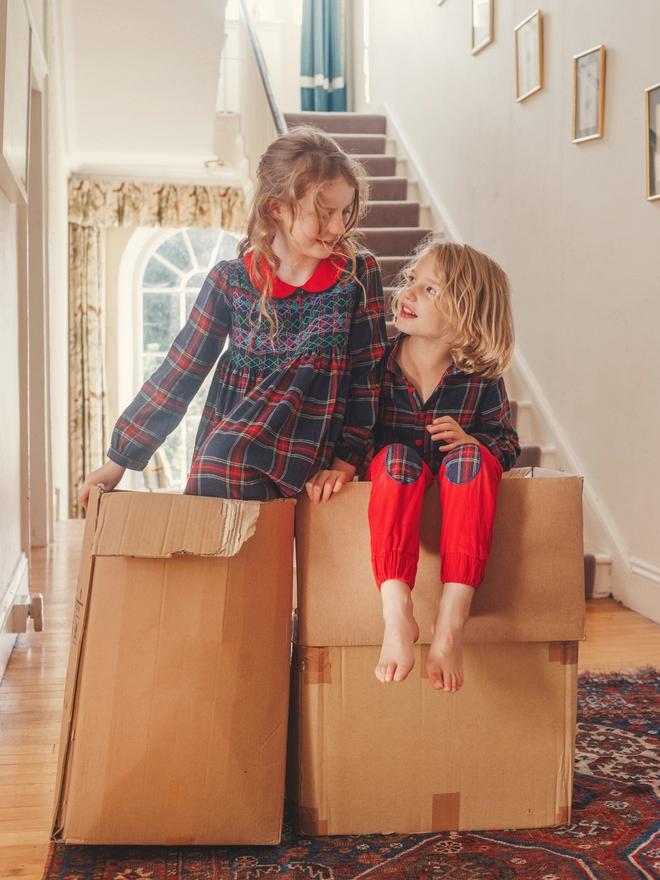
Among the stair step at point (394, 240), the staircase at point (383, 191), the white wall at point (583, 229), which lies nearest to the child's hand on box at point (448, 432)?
the white wall at point (583, 229)

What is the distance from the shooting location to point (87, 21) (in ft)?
14.0

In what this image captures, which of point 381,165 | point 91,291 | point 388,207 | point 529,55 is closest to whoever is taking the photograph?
point 529,55

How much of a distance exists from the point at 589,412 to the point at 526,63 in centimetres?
152

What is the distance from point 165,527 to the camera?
3.96 ft

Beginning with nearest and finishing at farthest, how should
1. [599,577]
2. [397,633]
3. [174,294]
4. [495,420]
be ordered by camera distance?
[397,633] → [495,420] → [599,577] → [174,294]

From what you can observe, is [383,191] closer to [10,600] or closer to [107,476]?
[10,600]

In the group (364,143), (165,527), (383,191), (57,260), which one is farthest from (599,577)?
(57,260)

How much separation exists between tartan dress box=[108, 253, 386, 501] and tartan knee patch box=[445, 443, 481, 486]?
0.21 metres

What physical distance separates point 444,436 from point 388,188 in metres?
3.79

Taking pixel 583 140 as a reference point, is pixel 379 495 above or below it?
below

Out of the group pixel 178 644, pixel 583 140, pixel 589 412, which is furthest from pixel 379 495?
pixel 583 140

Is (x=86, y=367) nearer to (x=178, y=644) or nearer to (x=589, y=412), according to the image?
(x=589, y=412)

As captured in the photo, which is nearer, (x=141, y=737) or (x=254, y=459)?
(x=141, y=737)

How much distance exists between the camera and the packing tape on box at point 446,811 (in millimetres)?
1325
